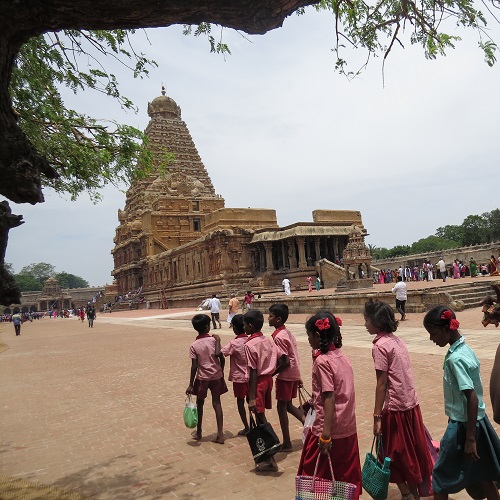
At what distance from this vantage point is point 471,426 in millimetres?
2785

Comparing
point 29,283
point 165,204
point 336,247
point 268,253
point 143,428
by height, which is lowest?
point 143,428

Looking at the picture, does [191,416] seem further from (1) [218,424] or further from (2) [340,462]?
(2) [340,462]

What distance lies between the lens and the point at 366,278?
2678 centimetres

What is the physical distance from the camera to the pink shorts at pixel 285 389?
4641 mm

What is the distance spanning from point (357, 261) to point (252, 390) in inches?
895

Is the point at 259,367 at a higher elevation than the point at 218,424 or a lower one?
higher

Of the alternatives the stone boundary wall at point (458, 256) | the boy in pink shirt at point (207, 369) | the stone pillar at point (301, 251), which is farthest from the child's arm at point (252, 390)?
the stone boundary wall at point (458, 256)

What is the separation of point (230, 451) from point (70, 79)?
549 centimetres

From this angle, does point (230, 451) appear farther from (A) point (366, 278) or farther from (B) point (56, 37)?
(A) point (366, 278)

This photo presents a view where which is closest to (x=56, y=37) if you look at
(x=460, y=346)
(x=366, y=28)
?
(x=366, y=28)

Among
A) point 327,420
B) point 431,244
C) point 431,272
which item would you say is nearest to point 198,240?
point 431,272

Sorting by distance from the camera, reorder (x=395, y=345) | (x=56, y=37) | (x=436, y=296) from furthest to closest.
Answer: (x=436, y=296) < (x=56, y=37) < (x=395, y=345)

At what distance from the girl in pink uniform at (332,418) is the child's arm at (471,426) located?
0.73 meters

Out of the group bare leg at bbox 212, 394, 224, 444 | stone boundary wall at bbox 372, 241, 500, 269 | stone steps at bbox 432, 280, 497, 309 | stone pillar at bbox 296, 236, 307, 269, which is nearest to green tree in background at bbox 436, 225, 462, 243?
stone boundary wall at bbox 372, 241, 500, 269
